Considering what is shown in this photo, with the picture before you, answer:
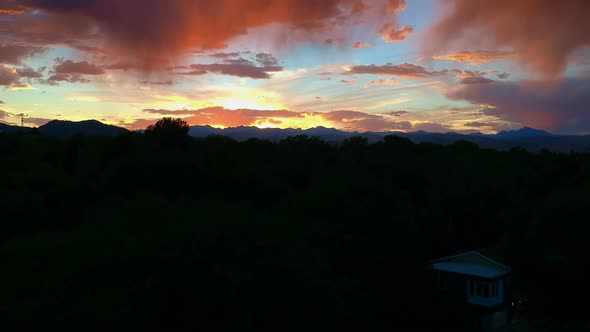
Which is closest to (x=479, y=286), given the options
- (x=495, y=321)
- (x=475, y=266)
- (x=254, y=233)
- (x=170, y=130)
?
(x=475, y=266)

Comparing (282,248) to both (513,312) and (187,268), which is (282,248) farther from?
(513,312)

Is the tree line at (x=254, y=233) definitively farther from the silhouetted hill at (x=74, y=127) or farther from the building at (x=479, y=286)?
the silhouetted hill at (x=74, y=127)

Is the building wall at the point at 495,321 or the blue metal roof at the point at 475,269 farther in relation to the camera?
the blue metal roof at the point at 475,269

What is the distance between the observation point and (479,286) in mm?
26125

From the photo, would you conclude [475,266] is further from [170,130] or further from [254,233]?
[170,130]

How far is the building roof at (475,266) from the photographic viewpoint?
26094mm

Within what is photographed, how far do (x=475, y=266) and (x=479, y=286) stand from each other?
0.94 m

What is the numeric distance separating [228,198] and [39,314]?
18.2 meters

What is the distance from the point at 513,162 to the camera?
163 feet

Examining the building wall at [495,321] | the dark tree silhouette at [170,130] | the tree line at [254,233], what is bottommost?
the building wall at [495,321]

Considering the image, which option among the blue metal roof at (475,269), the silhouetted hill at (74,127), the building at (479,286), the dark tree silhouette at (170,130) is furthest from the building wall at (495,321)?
the silhouetted hill at (74,127)

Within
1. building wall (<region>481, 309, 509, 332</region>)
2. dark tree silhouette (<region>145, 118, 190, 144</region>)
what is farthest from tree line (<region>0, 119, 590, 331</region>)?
building wall (<region>481, 309, 509, 332</region>)

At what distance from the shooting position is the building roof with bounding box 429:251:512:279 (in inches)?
1027

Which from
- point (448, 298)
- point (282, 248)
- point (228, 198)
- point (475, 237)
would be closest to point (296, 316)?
point (282, 248)
